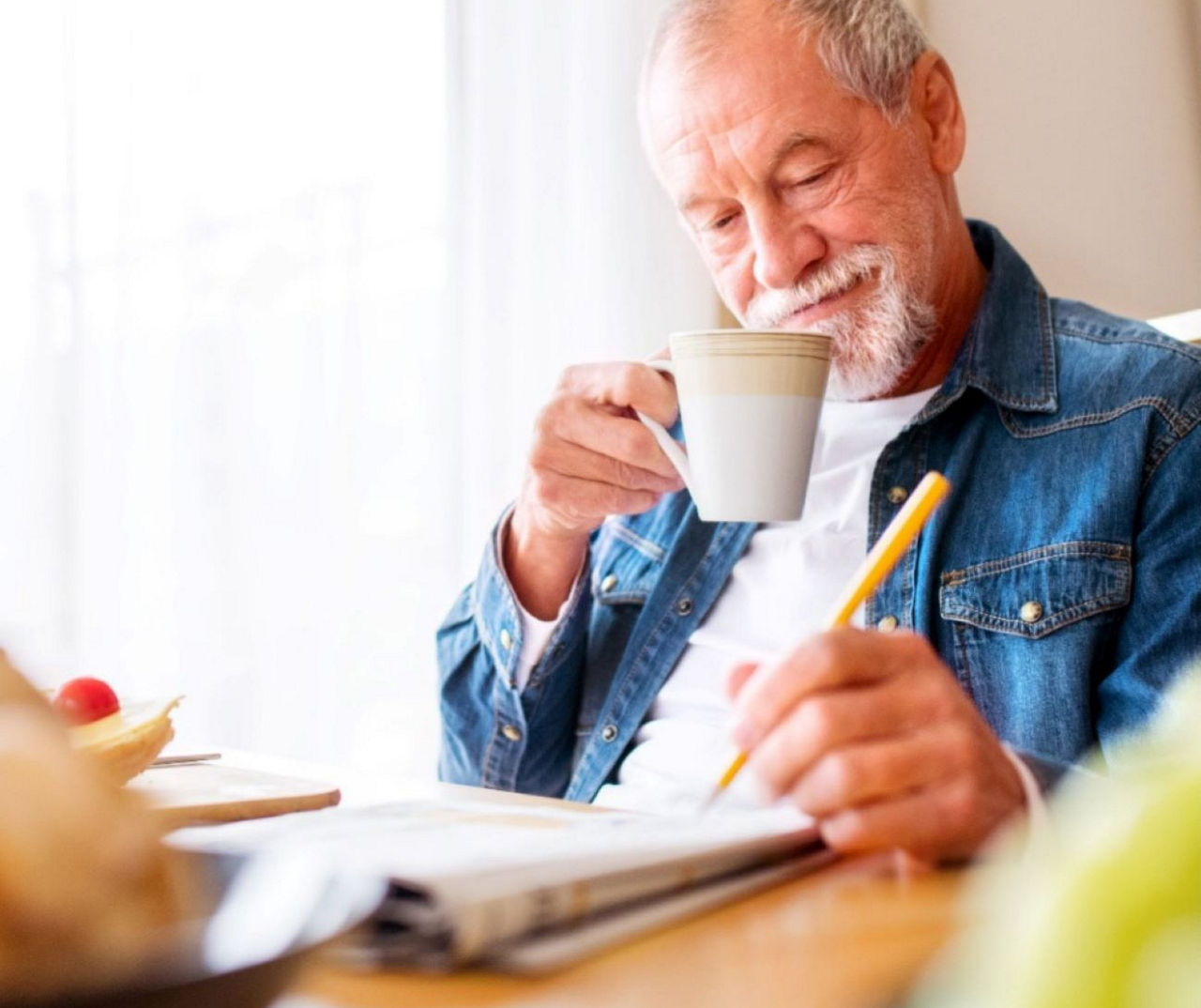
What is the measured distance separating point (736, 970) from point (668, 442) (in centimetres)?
62

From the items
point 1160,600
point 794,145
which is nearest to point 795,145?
point 794,145

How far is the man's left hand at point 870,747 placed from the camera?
63 centimetres

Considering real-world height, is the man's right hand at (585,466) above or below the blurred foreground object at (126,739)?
above

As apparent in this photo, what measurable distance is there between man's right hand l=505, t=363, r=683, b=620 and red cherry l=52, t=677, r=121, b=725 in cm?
45

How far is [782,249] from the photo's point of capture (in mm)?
1278

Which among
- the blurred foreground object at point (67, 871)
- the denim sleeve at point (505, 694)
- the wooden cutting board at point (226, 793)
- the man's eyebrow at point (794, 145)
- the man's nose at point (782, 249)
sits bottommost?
the denim sleeve at point (505, 694)

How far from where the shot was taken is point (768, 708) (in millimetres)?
640

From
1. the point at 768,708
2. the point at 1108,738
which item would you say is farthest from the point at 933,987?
the point at 1108,738

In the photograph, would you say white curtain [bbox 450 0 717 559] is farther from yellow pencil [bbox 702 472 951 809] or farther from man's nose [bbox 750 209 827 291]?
yellow pencil [bbox 702 472 951 809]

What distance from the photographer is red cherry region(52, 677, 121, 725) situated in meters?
0.81

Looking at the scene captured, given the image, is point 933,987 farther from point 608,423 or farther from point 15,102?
point 15,102

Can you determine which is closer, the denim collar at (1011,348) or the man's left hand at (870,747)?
the man's left hand at (870,747)

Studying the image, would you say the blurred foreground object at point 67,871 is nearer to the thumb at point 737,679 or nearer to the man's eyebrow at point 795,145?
the thumb at point 737,679

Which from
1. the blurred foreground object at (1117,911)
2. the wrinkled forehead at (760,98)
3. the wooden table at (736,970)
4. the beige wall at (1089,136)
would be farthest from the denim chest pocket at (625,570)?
the beige wall at (1089,136)
